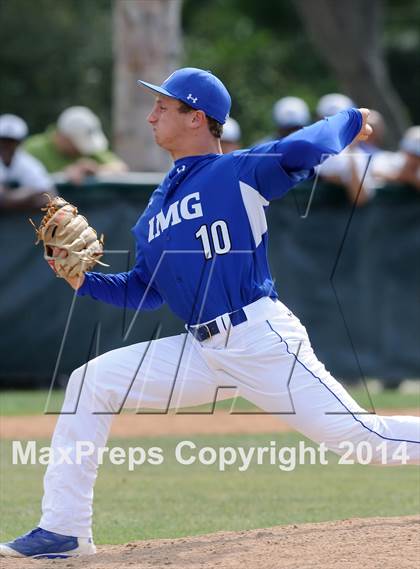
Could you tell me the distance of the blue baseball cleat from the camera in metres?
5.31

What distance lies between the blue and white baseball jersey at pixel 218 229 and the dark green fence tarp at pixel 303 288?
20.0 ft

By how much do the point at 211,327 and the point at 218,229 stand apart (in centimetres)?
44

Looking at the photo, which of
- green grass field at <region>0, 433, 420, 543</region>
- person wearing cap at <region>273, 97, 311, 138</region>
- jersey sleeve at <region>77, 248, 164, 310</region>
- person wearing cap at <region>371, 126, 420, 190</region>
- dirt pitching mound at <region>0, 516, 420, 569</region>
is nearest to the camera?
dirt pitching mound at <region>0, 516, 420, 569</region>

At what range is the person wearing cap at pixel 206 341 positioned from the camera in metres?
5.31

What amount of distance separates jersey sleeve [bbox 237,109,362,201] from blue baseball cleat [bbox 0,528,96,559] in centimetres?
174

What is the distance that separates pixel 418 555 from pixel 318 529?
28.4 inches

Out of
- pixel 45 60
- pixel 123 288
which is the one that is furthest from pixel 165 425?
pixel 45 60

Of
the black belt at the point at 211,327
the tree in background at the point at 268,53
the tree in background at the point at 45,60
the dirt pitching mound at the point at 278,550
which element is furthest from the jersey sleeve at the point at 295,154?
the tree in background at the point at 268,53

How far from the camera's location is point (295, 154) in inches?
199

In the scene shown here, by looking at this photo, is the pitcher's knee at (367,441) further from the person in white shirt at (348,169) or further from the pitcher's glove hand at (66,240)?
the person in white shirt at (348,169)

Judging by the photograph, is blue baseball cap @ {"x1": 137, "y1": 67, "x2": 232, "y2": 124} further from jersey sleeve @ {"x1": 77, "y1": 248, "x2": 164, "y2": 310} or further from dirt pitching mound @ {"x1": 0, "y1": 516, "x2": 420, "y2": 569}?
dirt pitching mound @ {"x1": 0, "y1": 516, "x2": 420, "y2": 569}

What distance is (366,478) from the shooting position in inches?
326

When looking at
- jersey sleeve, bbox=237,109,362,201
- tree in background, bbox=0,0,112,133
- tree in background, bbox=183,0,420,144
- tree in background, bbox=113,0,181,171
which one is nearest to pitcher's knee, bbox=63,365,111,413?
jersey sleeve, bbox=237,109,362,201

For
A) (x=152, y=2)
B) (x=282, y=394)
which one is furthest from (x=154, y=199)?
(x=152, y=2)
